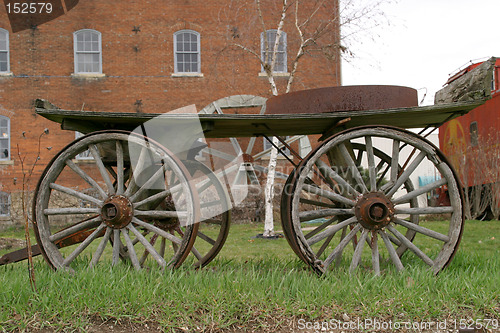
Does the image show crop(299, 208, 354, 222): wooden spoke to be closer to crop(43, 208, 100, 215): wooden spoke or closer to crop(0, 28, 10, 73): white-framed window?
crop(43, 208, 100, 215): wooden spoke

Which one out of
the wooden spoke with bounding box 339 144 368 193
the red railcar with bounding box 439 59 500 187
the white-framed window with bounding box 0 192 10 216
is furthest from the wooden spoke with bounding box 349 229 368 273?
the white-framed window with bounding box 0 192 10 216

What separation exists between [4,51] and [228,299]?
16877 millimetres

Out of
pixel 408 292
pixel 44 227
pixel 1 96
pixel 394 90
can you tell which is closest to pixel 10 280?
pixel 44 227

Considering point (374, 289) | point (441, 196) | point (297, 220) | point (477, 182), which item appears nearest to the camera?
point (374, 289)

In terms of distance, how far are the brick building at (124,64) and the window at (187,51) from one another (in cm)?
4

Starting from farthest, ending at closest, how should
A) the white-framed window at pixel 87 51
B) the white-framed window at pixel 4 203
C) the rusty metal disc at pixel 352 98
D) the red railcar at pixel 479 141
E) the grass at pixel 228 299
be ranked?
1. the white-framed window at pixel 87 51
2. the white-framed window at pixel 4 203
3. the red railcar at pixel 479 141
4. the rusty metal disc at pixel 352 98
5. the grass at pixel 228 299

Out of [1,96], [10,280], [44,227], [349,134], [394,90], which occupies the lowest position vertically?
[10,280]

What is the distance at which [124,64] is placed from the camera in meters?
16.9

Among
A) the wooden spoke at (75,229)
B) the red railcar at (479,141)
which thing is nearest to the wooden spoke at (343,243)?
the wooden spoke at (75,229)

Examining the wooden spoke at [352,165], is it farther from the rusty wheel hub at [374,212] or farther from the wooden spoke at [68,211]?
the wooden spoke at [68,211]

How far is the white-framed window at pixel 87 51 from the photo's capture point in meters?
16.9

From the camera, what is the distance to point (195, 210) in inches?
146

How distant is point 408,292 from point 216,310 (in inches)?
56.8

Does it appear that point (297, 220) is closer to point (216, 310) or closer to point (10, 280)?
point (216, 310)
